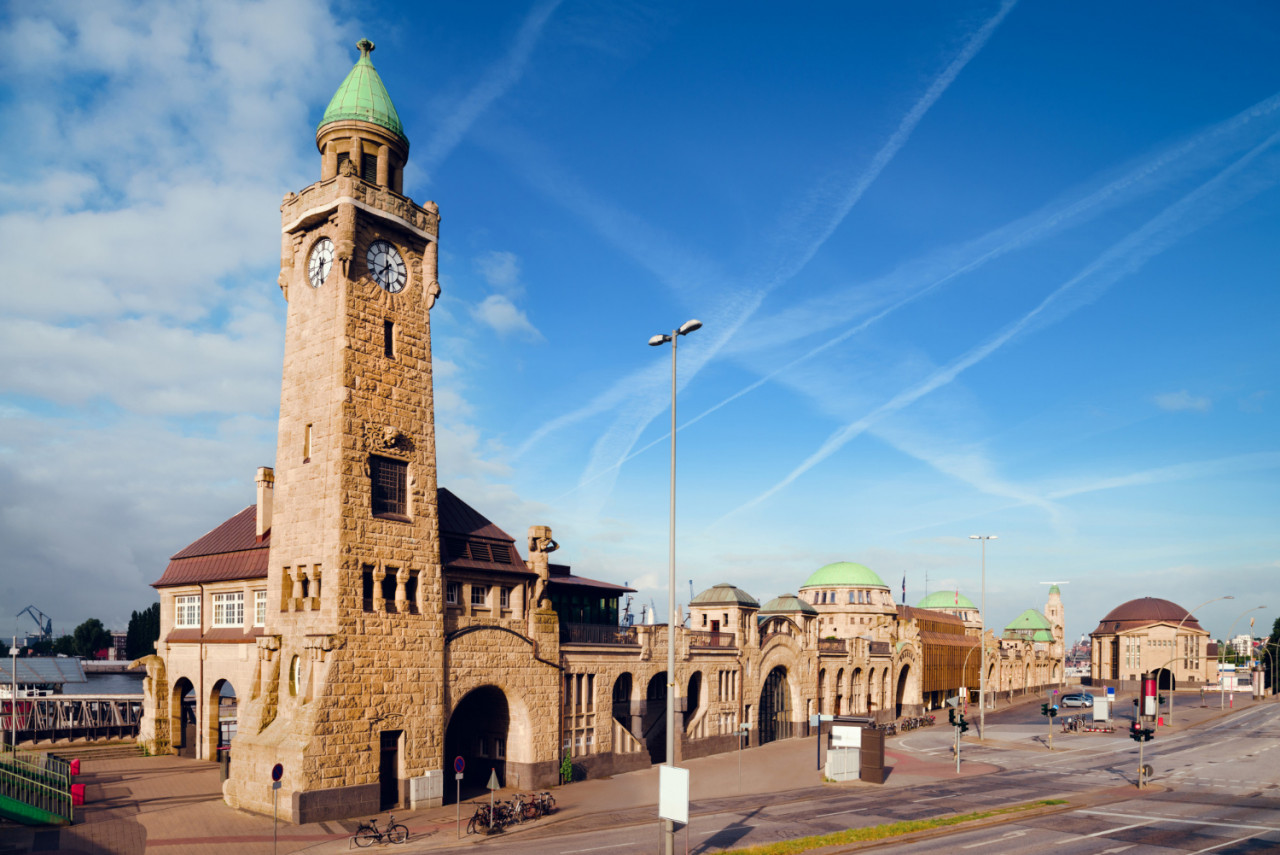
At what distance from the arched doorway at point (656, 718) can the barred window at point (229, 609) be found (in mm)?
21300

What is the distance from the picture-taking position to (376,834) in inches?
1132

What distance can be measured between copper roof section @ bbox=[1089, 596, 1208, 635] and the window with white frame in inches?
5527

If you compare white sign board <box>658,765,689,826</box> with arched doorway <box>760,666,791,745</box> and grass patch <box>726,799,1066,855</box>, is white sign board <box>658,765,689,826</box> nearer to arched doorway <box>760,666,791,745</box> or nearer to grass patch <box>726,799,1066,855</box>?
grass patch <box>726,799,1066,855</box>

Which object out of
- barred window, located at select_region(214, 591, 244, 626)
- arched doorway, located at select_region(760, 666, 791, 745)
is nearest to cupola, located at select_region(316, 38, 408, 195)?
barred window, located at select_region(214, 591, 244, 626)

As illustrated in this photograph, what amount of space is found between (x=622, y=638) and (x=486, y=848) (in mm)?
19835

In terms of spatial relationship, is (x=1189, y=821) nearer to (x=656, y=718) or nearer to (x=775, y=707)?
(x=656, y=718)

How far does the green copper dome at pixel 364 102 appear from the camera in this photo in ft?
122

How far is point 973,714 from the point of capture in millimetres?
88312

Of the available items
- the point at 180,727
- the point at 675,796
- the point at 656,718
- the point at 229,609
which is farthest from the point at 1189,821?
the point at 180,727

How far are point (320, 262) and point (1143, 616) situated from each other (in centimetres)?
15120

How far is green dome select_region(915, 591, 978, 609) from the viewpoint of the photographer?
131 meters

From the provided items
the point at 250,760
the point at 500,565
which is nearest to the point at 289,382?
the point at 500,565

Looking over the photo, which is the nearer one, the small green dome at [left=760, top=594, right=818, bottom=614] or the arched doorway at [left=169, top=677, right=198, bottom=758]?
the arched doorway at [left=169, top=677, right=198, bottom=758]

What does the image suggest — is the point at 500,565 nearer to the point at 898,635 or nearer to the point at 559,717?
the point at 559,717
